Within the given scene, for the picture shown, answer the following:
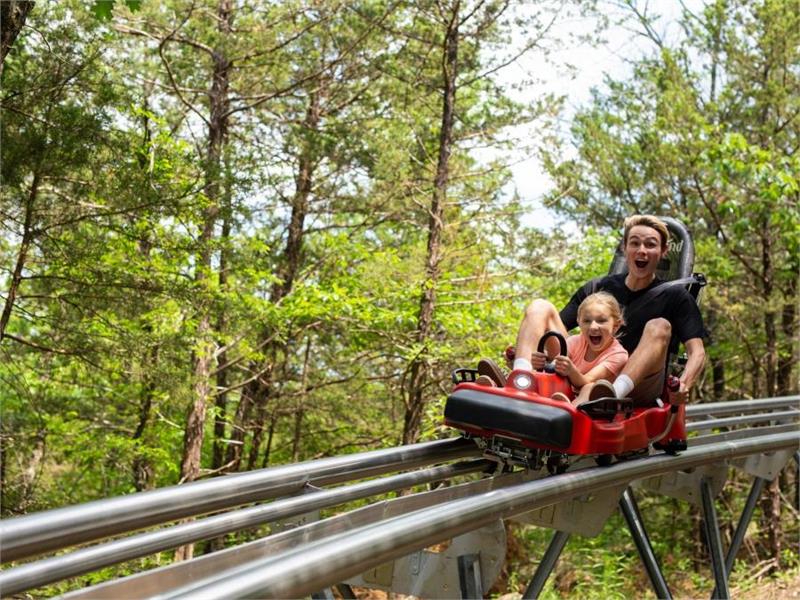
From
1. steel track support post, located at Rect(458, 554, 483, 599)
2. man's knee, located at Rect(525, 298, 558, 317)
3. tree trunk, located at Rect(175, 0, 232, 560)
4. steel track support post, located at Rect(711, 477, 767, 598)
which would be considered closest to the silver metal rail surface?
steel track support post, located at Rect(458, 554, 483, 599)

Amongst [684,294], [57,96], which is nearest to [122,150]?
[57,96]

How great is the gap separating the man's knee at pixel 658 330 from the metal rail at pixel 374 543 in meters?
0.81

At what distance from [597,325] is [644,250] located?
0.70 metres

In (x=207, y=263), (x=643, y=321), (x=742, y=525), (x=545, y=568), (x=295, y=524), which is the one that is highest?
(x=207, y=263)

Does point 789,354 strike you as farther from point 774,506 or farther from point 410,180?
point 410,180

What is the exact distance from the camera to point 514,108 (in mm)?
15242

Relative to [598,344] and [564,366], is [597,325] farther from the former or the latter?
[564,366]

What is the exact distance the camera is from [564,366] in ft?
14.2

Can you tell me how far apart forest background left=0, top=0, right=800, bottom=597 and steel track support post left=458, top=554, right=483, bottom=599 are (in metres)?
5.68

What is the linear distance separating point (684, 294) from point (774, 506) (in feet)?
33.2

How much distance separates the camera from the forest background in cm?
895

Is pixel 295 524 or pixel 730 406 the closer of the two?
pixel 295 524

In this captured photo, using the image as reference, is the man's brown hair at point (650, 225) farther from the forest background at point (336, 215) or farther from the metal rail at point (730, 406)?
the forest background at point (336, 215)

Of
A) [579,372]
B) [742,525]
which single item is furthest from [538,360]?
[742,525]
